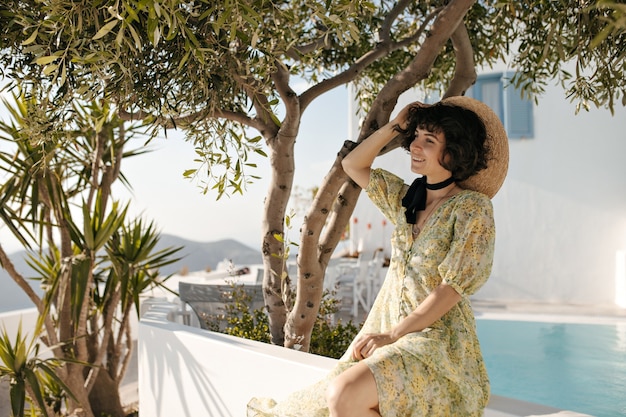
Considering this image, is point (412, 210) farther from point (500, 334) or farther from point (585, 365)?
point (500, 334)

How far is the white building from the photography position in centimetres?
941

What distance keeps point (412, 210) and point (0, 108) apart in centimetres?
2656

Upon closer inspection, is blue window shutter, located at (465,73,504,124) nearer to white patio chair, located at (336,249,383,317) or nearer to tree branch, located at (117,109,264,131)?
white patio chair, located at (336,249,383,317)

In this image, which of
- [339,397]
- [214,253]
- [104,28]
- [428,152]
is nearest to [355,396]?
[339,397]

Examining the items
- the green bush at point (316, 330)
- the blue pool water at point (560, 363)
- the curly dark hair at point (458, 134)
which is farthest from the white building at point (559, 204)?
the curly dark hair at point (458, 134)

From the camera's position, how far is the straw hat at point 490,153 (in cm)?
216

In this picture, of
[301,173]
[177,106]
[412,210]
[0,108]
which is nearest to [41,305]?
[177,106]

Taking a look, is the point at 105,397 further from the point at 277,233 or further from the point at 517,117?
the point at 517,117

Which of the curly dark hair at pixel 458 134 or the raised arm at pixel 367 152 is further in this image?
the raised arm at pixel 367 152

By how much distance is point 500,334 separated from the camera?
23.9 feet

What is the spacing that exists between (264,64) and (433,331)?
1.32 m

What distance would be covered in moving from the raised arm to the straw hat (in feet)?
0.83

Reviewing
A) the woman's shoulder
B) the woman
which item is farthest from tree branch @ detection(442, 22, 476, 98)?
the woman's shoulder

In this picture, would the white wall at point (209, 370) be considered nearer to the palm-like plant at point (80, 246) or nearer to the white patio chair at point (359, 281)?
the palm-like plant at point (80, 246)
